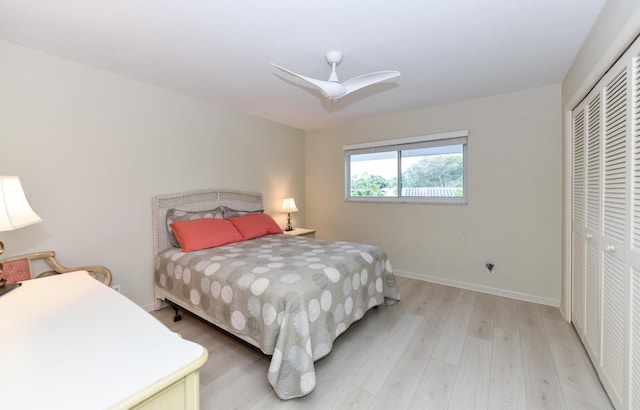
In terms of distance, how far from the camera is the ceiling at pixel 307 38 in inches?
62.9

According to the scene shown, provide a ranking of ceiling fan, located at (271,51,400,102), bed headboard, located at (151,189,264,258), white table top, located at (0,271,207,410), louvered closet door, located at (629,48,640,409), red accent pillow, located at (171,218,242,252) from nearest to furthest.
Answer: white table top, located at (0,271,207,410) < louvered closet door, located at (629,48,640,409) < ceiling fan, located at (271,51,400,102) < red accent pillow, located at (171,218,242,252) < bed headboard, located at (151,189,264,258)

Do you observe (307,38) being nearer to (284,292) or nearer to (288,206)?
(284,292)

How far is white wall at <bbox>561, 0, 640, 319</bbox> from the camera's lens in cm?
134

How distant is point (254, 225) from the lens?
10.6 feet

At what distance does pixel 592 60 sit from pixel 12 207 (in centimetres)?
359

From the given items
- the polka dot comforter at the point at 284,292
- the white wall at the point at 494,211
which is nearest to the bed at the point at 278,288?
the polka dot comforter at the point at 284,292

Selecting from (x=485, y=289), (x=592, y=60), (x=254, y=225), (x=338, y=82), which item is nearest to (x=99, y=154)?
(x=254, y=225)

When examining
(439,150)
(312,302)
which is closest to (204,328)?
(312,302)

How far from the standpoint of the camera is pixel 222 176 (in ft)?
11.2

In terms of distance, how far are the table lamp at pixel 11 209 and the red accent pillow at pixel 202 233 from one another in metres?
1.18

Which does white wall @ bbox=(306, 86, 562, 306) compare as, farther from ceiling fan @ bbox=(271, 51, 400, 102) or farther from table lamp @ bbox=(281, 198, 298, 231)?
ceiling fan @ bbox=(271, 51, 400, 102)

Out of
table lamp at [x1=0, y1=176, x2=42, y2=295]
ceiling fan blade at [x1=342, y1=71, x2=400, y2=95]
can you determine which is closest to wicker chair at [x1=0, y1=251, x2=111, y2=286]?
table lamp at [x1=0, y1=176, x2=42, y2=295]

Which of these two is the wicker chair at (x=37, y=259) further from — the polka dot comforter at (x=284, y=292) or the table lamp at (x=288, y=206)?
the table lamp at (x=288, y=206)

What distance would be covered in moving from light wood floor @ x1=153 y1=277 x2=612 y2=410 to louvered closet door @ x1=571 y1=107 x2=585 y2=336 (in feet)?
0.80
